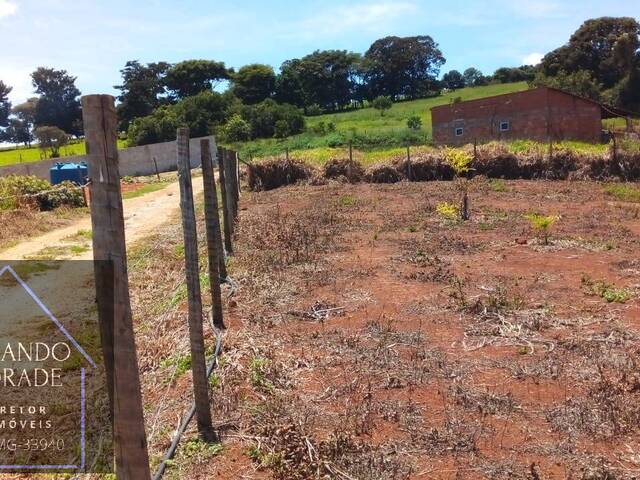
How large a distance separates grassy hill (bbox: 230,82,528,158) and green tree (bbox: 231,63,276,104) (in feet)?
25.1

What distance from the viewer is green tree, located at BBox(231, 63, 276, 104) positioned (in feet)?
207

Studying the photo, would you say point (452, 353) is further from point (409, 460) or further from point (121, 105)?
point (121, 105)

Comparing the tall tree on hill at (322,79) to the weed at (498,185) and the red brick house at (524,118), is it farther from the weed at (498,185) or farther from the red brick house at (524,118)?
the weed at (498,185)

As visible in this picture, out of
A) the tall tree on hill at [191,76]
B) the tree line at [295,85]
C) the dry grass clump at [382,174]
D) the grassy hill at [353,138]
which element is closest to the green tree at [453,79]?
the tree line at [295,85]

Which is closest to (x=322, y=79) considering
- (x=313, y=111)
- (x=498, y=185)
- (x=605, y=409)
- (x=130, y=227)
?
(x=313, y=111)

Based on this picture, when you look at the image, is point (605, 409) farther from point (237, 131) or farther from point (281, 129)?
point (237, 131)

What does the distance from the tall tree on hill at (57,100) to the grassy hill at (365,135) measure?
78.6 feet

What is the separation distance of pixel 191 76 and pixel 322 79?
15.1 m

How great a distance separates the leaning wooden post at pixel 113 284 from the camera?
216cm

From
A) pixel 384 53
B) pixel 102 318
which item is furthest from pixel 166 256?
pixel 384 53

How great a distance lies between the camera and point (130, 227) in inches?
532

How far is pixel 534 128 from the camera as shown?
30.3 m

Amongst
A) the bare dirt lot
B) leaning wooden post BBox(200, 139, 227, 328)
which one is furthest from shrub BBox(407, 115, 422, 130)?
leaning wooden post BBox(200, 139, 227, 328)

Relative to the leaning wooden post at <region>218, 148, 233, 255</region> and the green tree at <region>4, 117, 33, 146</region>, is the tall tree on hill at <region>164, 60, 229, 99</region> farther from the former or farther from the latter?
the leaning wooden post at <region>218, 148, 233, 255</region>
